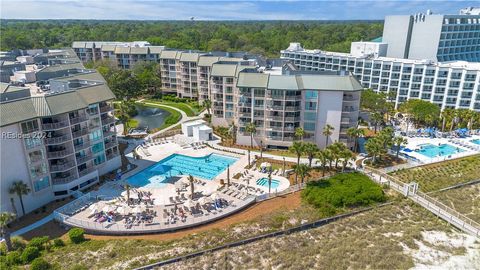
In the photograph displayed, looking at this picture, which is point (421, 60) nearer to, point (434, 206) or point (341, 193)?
point (434, 206)

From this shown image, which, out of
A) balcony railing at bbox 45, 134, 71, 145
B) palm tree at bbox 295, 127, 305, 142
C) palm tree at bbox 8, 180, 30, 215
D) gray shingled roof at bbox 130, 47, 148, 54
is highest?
gray shingled roof at bbox 130, 47, 148, 54

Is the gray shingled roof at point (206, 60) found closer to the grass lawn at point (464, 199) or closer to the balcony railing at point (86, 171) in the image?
the balcony railing at point (86, 171)

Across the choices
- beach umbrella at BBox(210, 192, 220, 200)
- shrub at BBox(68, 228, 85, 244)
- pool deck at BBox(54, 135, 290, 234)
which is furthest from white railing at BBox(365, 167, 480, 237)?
shrub at BBox(68, 228, 85, 244)

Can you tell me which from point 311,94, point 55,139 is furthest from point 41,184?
point 311,94

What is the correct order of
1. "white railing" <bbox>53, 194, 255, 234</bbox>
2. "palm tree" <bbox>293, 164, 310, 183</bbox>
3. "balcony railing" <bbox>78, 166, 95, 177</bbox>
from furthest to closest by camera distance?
1. "palm tree" <bbox>293, 164, 310, 183</bbox>
2. "balcony railing" <bbox>78, 166, 95, 177</bbox>
3. "white railing" <bbox>53, 194, 255, 234</bbox>

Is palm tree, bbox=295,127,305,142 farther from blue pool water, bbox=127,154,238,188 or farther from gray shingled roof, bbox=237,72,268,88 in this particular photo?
blue pool water, bbox=127,154,238,188

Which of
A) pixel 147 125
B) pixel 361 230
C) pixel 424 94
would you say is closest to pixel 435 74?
pixel 424 94

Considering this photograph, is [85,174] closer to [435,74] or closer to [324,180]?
[324,180]
